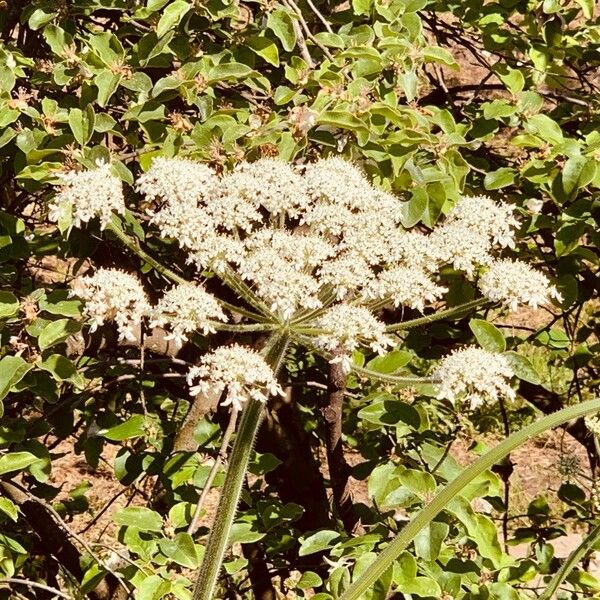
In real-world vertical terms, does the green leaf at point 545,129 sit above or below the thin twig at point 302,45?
below

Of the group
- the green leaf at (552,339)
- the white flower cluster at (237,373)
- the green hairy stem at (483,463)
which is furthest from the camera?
the green leaf at (552,339)

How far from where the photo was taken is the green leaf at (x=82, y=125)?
2.21 metres

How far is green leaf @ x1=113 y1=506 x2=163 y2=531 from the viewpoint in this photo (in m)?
2.14

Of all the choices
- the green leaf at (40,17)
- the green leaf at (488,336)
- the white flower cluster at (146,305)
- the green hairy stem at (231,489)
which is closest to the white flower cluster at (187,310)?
the white flower cluster at (146,305)

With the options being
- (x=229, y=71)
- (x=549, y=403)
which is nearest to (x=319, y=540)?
(x=229, y=71)

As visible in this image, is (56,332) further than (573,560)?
Yes

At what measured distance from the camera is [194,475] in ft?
7.81

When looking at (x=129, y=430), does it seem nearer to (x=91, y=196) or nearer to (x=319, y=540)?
(x=319, y=540)

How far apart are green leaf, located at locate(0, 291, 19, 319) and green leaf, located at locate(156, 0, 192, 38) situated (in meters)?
0.61

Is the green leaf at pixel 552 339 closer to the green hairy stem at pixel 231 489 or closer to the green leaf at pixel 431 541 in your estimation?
the green leaf at pixel 431 541

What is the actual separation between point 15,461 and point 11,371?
0.72 feet

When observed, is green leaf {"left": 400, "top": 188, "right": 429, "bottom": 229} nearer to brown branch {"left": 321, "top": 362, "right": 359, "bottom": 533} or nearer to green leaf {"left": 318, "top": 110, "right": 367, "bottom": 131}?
green leaf {"left": 318, "top": 110, "right": 367, "bottom": 131}

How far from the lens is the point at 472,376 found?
6.18 feet

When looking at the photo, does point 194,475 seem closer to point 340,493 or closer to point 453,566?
point 453,566
